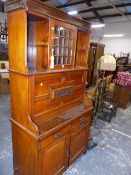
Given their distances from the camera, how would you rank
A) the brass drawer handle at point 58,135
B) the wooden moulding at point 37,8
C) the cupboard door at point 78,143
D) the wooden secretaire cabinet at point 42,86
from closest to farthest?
the wooden moulding at point 37,8 → the wooden secretaire cabinet at point 42,86 → the brass drawer handle at point 58,135 → the cupboard door at point 78,143

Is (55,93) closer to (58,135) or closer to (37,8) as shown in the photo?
(58,135)

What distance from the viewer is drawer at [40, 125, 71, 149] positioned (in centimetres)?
149

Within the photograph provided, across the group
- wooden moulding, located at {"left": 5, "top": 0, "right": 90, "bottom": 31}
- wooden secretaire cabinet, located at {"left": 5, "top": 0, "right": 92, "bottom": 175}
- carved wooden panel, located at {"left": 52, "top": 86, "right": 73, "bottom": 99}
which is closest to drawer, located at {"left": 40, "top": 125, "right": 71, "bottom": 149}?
wooden secretaire cabinet, located at {"left": 5, "top": 0, "right": 92, "bottom": 175}

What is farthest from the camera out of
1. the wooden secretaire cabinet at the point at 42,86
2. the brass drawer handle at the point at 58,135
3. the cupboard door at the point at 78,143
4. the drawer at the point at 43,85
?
the cupboard door at the point at 78,143

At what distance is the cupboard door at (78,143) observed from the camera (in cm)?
201

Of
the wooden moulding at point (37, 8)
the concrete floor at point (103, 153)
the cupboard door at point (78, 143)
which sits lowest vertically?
the concrete floor at point (103, 153)

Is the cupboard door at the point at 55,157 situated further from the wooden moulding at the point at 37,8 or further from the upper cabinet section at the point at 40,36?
the wooden moulding at the point at 37,8

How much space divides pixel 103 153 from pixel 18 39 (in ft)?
7.28

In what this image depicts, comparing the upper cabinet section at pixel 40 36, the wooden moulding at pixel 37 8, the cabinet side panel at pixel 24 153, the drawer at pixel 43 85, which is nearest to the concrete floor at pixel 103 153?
the cabinet side panel at pixel 24 153

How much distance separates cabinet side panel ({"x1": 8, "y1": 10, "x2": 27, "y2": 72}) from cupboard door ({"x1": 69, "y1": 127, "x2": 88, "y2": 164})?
113cm

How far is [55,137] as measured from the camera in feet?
5.33

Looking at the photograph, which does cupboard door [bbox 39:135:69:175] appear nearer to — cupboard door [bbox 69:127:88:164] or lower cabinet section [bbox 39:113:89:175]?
lower cabinet section [bbox 39:113:89:175]

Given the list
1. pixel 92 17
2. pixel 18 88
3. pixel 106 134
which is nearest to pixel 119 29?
pixel 92 17

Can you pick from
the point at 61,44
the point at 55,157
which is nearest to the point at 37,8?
the point at 61,44
